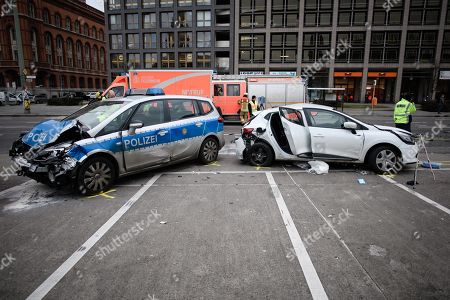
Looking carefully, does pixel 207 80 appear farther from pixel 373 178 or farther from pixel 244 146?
pixel 373 178

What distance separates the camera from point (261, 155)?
728 centimetres

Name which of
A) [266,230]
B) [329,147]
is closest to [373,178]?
[329,147]

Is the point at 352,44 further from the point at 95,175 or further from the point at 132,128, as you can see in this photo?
the point at 95,175

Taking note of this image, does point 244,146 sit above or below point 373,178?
above

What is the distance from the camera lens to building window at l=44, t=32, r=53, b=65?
54312 mm

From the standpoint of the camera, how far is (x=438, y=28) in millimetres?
38344

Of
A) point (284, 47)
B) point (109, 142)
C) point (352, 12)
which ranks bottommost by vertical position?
point (109, 142)

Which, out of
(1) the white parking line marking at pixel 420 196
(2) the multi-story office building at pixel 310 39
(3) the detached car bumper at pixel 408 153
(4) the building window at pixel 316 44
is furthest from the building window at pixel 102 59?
(1) the white parking line marking at pixel 420 196

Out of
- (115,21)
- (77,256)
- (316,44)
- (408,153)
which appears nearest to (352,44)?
(316,44)

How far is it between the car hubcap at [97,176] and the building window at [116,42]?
47.6 meters

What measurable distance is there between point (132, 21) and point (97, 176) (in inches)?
1891

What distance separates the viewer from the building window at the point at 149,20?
45.9m

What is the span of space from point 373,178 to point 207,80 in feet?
42.4

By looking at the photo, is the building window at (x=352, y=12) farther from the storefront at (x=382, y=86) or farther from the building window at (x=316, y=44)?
the storefront at (x=382, y=86)
